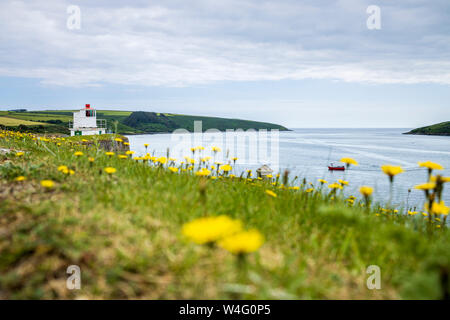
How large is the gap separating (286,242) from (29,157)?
521 centimetres

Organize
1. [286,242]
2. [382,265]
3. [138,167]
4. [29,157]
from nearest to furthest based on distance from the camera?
[382,265], [286,242], [138,167], [29,157]

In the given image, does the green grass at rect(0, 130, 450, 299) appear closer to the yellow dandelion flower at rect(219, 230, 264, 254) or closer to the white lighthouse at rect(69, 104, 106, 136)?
the yellow dandelion flower at rect(219, 230, 264, 254)

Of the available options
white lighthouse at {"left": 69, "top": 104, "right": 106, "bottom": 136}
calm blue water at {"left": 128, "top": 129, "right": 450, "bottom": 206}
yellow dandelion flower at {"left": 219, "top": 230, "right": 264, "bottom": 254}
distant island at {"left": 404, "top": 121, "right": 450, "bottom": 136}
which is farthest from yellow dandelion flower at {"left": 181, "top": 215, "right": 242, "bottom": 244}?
distant island at {"left": 404, "top": 121, "right": 450, "bottom": 136}

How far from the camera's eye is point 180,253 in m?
2.01

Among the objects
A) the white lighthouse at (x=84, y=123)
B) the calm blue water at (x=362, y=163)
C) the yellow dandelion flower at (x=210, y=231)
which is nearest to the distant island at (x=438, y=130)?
the calm blue water at (x=362, y=163)

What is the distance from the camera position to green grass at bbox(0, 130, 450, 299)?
1735 mm

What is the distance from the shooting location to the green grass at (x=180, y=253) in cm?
174

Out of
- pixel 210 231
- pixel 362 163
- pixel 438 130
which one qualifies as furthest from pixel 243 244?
pixel 438 130

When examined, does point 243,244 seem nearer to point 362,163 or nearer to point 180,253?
point 180,253

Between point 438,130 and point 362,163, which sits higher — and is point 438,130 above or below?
above

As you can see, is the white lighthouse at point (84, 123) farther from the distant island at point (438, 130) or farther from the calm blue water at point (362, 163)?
the distant island at point (438, 130)
